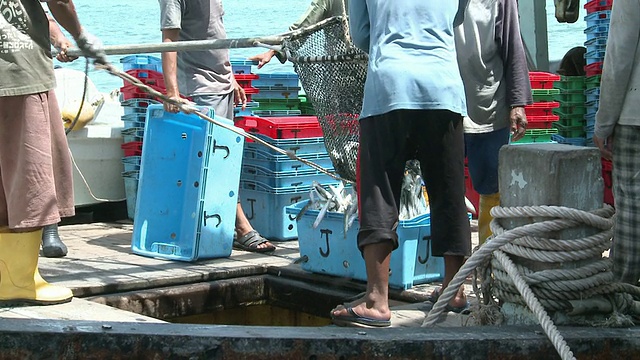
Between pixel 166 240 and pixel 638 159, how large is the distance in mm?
3695

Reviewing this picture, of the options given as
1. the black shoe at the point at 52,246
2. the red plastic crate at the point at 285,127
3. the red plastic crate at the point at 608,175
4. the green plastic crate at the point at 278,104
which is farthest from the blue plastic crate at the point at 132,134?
the red plastic crate at the point at 608,175

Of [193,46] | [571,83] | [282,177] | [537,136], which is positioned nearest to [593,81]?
[571,83]

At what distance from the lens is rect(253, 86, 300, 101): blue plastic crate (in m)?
8.99

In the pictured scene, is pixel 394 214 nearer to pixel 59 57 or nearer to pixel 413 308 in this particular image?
pixel 413 308

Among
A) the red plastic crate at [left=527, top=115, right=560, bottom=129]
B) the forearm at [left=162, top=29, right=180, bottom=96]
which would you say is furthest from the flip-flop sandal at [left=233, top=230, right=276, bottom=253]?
the red plastic crate at [left=527, top=115, right=560, bottom=129]

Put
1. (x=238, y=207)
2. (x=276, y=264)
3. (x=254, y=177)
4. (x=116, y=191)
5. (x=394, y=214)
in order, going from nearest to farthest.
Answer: (x=394, y=214)
(x=276, y=264)
(x=238, y=207)
(x=254, y=177)
(x=116, y=191)

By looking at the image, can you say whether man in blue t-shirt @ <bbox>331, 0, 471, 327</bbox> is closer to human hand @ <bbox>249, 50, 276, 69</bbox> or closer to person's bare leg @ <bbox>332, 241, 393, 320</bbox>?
person's bare leg @ <bbox>332, 241, 393, 320</bbox>

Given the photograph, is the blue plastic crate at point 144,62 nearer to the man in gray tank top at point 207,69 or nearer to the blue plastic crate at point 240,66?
the blue plastic crate at point 240,66

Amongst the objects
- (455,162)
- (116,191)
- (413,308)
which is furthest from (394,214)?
(116,191)

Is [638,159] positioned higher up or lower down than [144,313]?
higher up

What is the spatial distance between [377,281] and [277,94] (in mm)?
4687

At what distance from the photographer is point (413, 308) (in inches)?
202

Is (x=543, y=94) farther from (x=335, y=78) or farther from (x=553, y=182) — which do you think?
(x=553, y=182)

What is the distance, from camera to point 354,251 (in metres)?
5.88
